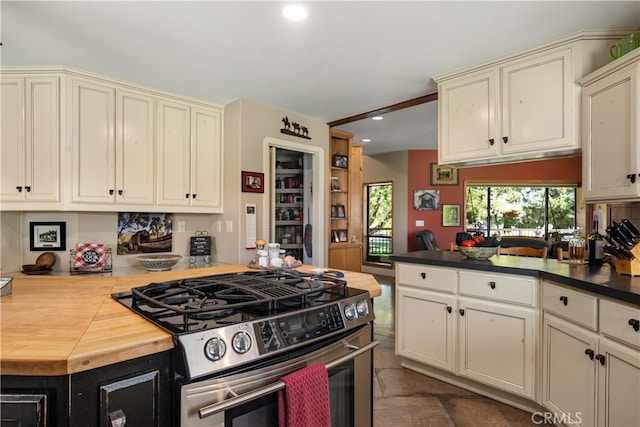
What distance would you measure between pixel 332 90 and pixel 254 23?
1.12 metres

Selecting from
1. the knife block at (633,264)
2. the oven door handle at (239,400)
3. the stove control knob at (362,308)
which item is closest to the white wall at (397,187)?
the knife block at (633,264)

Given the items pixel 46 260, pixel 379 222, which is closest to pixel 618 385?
pixel 46 260

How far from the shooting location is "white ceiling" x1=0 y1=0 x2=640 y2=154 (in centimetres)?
180

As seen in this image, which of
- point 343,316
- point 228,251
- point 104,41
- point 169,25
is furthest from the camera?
point 228,251

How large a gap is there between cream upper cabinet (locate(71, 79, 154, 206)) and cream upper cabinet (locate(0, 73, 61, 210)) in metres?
0.13

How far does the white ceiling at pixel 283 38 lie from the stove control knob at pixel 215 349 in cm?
164

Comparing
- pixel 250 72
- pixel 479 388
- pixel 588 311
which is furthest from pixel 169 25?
pixel 479 388

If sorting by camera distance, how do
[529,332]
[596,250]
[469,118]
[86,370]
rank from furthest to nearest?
[469,118] → [596,250] → [529,332] → [86,370]

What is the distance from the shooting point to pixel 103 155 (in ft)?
8.77

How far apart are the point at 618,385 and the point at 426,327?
115 centimetres

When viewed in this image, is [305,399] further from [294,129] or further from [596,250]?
[294,129]

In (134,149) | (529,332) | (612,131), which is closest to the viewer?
(612,131)

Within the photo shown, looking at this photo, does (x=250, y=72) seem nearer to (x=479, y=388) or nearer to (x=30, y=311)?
(x=30, y=311)

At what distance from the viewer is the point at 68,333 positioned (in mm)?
1014
